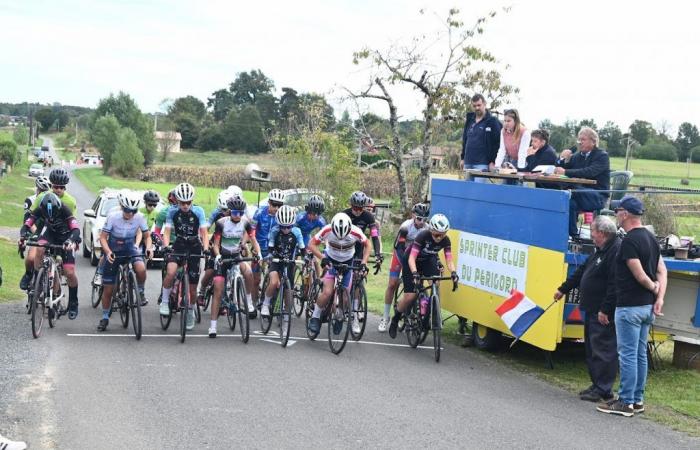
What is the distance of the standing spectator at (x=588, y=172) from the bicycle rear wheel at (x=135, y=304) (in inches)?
223

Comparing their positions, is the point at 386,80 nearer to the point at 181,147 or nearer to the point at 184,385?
the point at 184,385

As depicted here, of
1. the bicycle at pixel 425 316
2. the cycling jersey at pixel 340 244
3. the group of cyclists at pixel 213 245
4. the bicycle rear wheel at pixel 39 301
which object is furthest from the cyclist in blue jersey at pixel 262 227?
the bicycle rear wheel at pixel 39 301

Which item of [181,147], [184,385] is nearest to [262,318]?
[184,385]

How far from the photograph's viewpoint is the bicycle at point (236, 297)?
11.5 m

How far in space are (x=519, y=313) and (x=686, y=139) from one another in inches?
2761

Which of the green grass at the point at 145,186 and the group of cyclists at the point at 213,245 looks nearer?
the group of cyclists at the point at 213,245

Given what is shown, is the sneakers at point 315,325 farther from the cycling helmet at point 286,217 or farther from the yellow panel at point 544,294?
the yellow panel at point 544,294

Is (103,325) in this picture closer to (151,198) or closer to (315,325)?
(315,325)

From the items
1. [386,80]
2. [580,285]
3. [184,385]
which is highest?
[386,80]

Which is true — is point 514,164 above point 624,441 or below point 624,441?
above

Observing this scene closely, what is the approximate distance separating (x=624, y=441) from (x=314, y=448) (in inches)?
110

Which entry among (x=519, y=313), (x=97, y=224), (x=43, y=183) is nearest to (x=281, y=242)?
(x=519, y=313)

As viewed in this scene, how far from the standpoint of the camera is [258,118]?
11831 cm

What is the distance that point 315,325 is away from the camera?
12.0 m
